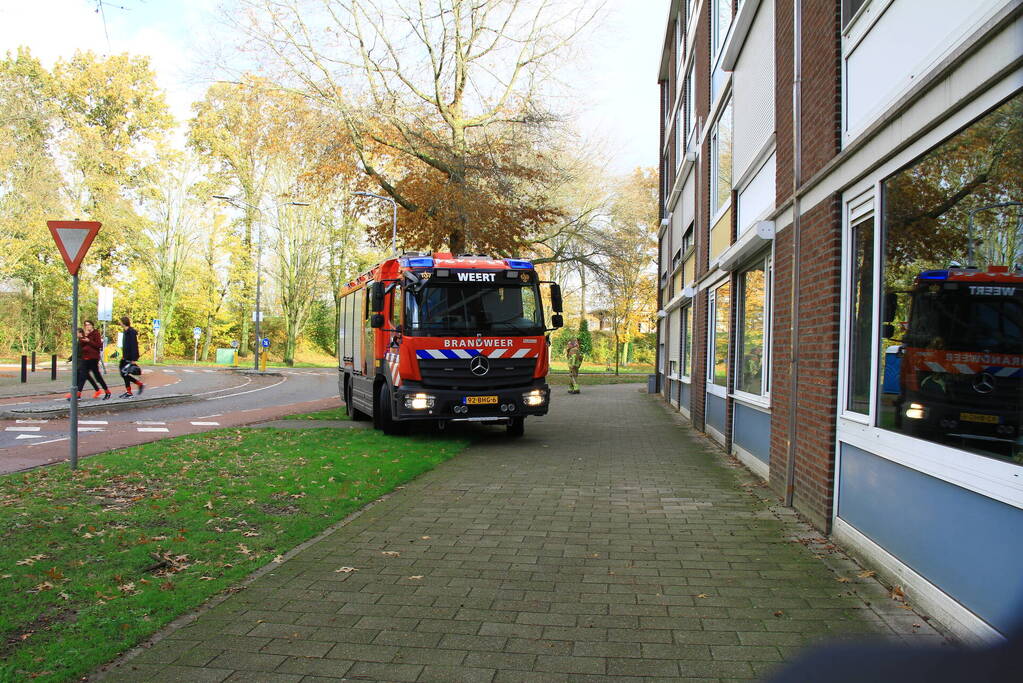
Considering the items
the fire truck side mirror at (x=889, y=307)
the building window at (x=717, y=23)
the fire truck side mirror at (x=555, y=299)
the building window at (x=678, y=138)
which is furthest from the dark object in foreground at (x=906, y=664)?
the building window at (x=678, y=138)

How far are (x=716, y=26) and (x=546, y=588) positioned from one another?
42.1 ft

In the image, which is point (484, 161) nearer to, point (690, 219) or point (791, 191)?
point (690, 219)

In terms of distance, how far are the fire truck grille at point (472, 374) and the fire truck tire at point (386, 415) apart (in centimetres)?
108

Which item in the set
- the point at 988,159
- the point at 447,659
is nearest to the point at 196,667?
the point at 447,659

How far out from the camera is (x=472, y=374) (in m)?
12.2

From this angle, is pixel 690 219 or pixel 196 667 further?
pixel 690 219

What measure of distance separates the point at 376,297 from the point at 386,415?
6.74ft

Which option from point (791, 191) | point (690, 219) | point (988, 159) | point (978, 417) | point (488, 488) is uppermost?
point (690, 219)

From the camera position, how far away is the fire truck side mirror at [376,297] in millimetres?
13028

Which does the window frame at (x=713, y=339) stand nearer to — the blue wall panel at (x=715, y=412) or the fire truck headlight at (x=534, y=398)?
the blue wall panel at (x=715, y=412)

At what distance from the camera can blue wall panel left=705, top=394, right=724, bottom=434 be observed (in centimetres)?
1219

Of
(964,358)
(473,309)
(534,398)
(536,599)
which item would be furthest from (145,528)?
(534,398)

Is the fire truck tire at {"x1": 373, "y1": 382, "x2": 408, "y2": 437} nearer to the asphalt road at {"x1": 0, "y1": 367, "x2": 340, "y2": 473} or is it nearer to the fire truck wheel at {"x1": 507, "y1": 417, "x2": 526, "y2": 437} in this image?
the fire truck wheel at {"x1": 507, "y1": 417, "x2": 526, "y2": 437}

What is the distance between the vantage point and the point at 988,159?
12.7ft
